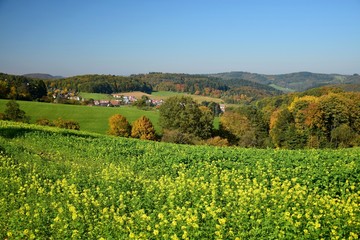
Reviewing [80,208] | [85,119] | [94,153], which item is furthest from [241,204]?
[85,119]

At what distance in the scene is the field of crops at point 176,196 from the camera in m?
7.17

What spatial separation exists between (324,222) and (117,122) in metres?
59.3

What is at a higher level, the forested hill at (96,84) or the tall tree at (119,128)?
the forested hill at (96,84)

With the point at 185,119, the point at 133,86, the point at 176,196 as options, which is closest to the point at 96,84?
the point at 133,86

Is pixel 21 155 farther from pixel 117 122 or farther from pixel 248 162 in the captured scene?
pixel 117 122

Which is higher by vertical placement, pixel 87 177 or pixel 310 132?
pixel 87 177

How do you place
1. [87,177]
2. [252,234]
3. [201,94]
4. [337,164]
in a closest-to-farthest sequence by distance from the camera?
[252,234], [87,177], [337,164], [201,94]

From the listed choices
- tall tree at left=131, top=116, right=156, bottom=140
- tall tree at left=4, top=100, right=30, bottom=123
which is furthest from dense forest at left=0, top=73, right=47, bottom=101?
tall tree at left=131, top=116, right=156, bottom=140

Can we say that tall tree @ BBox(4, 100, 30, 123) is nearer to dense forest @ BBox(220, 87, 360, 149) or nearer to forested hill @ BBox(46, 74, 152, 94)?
dense forest @ BBox(220, 87, 360, 149)

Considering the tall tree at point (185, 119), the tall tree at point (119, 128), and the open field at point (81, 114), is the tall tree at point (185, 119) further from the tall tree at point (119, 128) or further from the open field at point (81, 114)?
the tall tree at point (119, 128)

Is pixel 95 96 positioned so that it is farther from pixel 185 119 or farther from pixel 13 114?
pixel 185 119

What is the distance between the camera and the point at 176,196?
9.87 metres

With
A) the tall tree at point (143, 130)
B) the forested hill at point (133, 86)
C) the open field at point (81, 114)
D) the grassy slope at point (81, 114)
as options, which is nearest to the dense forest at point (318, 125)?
the tall tree at point (143, 130)

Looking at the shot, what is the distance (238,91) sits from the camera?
19075cm
